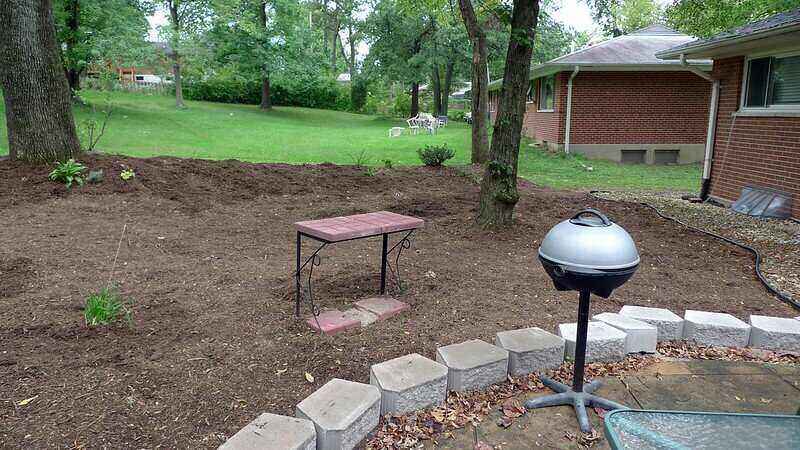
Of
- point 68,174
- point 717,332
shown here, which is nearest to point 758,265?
point 717,332

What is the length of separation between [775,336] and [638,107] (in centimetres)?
1431

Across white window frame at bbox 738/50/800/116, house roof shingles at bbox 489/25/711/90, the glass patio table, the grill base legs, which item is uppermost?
house roof shingles at bbox 489/25/711/90

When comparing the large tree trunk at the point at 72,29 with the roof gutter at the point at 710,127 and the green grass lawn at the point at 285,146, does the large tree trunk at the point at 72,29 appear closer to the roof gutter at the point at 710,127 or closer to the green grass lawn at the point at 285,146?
the green grass lawn at the point at 285,146

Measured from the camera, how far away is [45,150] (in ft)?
23.9

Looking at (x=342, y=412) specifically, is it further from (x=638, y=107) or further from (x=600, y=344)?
(x=638, y=107)

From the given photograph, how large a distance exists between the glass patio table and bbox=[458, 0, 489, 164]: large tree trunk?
10.3 m

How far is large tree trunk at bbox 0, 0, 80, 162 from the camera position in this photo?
275 inches

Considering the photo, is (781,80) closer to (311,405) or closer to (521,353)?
(521,353)

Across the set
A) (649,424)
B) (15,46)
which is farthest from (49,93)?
(649,424)

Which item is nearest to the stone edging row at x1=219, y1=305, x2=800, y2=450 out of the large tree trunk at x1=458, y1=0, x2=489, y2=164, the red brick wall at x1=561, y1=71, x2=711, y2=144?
the large tree trunk at x1=458, y1=0, x2=489, y2=164

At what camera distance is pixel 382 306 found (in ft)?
12.9

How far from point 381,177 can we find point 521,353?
6496 millimetres

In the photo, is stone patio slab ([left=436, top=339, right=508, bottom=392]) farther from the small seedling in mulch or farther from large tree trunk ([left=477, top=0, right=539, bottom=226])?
the small seedling in mulch

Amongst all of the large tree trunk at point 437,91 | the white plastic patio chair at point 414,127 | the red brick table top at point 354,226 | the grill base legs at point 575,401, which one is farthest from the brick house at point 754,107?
the large tree trunk at point 437,91
